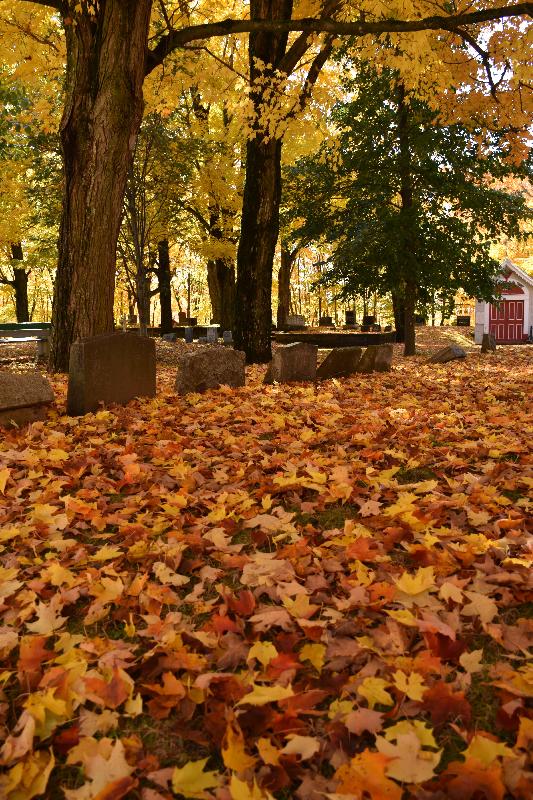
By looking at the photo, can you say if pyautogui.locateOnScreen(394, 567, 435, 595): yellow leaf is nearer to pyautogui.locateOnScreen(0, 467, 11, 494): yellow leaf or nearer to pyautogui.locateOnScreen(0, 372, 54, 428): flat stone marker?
pyautogui.locateOnScreen(0, 467, 11, 494): yellow leaf

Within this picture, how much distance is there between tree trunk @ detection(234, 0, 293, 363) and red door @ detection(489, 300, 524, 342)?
Answer: 19.7 meters

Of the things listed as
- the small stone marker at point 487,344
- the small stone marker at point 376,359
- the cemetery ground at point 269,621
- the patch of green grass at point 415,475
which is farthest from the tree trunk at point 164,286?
the patch of green grass at point 415,475

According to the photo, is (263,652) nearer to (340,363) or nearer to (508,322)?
(340,363)

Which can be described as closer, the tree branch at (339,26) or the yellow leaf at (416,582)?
the yellow leaf at (416,582)

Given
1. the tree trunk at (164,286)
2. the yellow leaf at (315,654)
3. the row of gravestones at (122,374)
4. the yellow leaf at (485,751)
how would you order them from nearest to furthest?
1. the yellow leaf at (485,751)
2. the yellow leaf at (315,654)
3. the row of gravestones at (122,374)
4. the tree trunk at (164,286)

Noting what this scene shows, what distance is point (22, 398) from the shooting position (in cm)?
598

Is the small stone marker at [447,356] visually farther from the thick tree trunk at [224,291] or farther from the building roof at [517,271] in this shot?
the building roof at [517,271]

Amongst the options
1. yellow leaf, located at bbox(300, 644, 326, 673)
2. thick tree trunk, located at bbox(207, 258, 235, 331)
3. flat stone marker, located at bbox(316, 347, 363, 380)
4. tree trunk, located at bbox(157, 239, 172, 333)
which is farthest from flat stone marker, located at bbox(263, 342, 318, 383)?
tree trunk, located at bbox(157, 239, 172, 333)

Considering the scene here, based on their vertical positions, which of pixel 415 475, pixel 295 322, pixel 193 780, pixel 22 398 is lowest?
pixel 193 780

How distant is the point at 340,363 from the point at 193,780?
28.9 ft

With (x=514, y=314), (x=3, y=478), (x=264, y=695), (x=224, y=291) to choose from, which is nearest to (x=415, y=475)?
(x=264, y=695)

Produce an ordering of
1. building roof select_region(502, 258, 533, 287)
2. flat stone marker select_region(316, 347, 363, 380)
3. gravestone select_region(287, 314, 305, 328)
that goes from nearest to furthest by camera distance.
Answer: flat stone marker select_region(316, 347, 363, 380), gravestone select_region(287, 314, 305, 328), building roof select_region(502, 258, 533, 287)

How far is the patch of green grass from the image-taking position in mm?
4191

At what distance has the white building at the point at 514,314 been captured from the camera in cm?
2805
